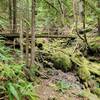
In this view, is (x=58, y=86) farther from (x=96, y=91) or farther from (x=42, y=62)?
(x=96, y=91)

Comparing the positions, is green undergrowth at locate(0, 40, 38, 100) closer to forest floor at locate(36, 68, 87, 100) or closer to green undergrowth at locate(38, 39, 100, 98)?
forest floor at locate(36, 68, 87, 100)

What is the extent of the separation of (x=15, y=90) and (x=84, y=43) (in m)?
9.25

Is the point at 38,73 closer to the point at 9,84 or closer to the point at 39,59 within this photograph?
the point at 39,59

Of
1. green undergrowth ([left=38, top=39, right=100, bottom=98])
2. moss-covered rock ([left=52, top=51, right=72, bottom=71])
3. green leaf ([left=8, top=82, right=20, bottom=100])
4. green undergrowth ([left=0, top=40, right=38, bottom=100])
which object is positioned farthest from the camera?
moss-covered rock ([left=52, top=51, right=72, bottom=71])

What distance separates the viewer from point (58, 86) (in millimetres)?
10492

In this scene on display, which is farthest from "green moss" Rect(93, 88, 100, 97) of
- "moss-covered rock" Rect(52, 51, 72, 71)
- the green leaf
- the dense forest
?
the green leaf

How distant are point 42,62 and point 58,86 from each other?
188cm

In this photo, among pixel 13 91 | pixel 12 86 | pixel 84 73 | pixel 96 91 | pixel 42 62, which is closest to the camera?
pixel 13 91

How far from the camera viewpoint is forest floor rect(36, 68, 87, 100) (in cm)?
940

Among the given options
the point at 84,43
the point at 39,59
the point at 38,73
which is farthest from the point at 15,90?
the point at 84,43

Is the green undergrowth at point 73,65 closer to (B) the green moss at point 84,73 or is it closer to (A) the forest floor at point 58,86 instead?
(B) the green moss at point 84,73

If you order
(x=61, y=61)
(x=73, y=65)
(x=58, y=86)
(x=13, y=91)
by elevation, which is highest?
(x=61, y=61)

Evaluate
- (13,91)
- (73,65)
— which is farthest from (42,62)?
(13,91)

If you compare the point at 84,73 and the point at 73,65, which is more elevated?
the point at 73,65
